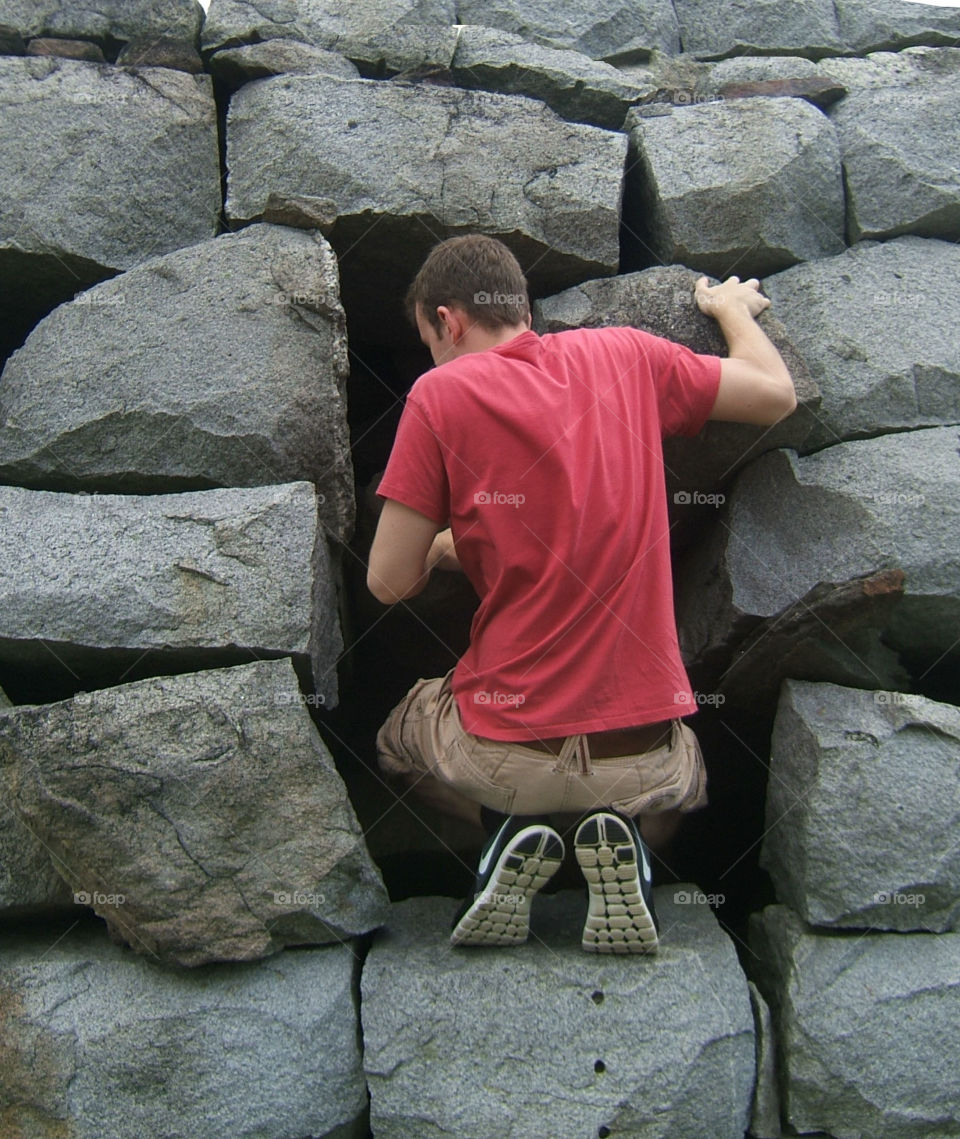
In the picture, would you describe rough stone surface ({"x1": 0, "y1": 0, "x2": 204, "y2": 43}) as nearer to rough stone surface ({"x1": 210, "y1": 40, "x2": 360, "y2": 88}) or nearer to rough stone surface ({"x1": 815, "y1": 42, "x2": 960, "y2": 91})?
rough stone surface ({"x1": 210, "y1": 40, "x2": 360, "y2": 88})

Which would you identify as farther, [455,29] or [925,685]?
[455,29]

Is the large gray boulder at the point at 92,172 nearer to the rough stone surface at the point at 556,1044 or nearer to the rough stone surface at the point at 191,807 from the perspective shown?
the rough stone surface at the point at 191,807

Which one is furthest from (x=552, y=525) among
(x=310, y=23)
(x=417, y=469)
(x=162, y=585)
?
(x=310, y=23)

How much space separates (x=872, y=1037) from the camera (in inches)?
99.4

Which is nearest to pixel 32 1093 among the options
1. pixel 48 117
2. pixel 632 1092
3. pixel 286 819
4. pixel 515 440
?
pixel 286 819

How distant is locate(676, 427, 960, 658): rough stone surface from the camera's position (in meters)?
2.85

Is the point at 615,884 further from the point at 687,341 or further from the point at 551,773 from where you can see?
the point at 687,341

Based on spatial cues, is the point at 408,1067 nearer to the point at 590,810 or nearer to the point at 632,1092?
the point at 632,1092

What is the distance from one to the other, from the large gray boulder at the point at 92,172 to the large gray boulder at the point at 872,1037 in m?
2.61

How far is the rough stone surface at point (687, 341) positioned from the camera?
9.86ft

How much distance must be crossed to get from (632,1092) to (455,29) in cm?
311

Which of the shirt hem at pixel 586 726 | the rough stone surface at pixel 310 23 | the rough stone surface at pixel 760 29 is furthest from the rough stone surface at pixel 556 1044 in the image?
the rough stone surface at pixel 760 29

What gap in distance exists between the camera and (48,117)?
338cm

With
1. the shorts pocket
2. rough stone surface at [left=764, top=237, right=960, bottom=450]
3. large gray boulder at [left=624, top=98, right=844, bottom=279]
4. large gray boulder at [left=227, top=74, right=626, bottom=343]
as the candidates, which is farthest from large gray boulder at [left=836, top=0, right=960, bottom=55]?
the shorts pocket
